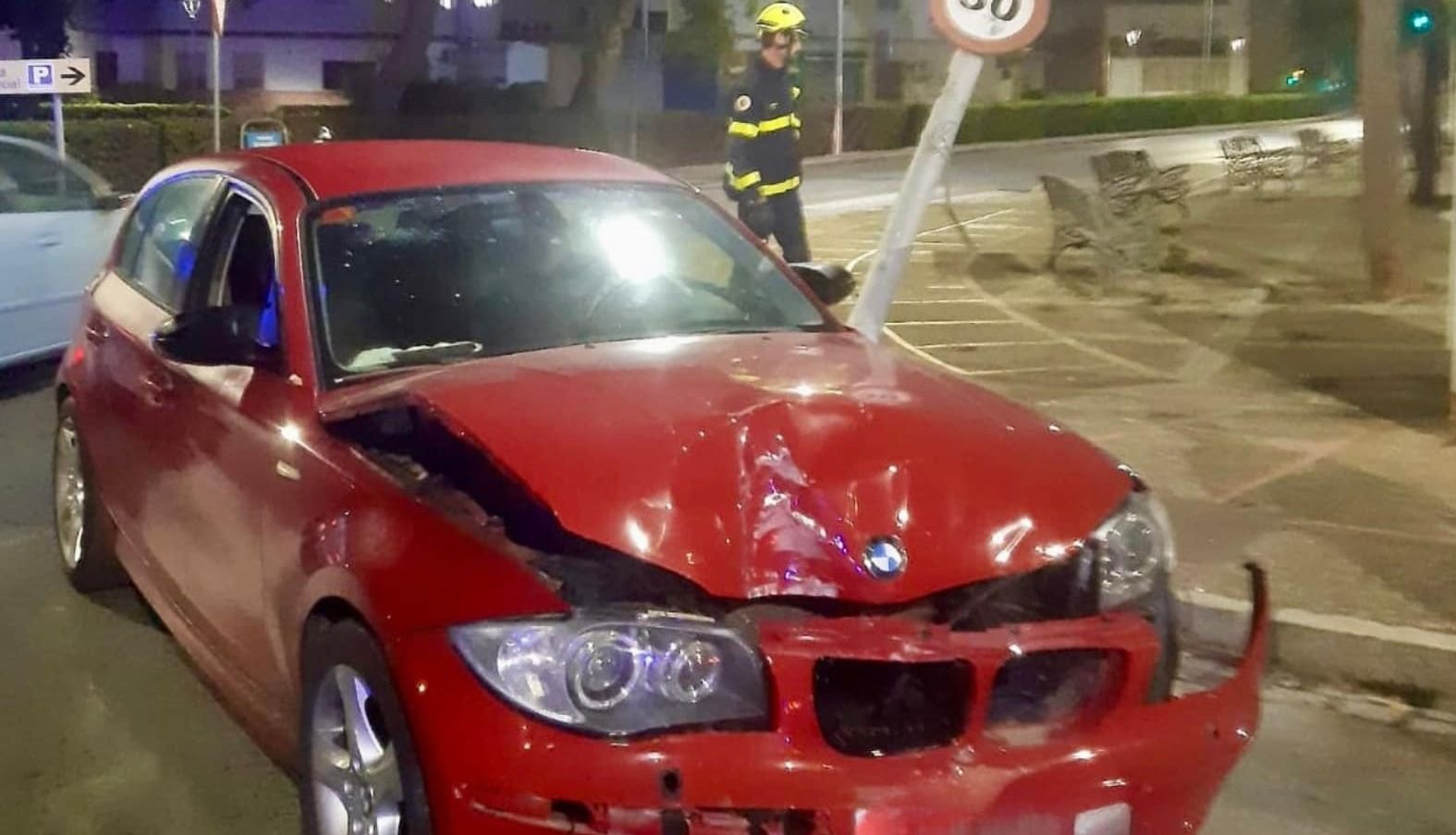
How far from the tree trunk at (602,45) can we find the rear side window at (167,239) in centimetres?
3443

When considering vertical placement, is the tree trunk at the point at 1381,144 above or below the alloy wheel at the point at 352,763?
above

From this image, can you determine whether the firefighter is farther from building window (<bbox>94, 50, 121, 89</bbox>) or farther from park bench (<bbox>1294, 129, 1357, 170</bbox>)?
building window (<bbox>94, 50, 121, 89</bbox>)

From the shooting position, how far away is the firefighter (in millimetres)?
10273

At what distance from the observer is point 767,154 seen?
34.1ft

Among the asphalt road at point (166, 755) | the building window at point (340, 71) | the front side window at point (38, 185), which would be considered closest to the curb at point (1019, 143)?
the building window at point (340, 71)

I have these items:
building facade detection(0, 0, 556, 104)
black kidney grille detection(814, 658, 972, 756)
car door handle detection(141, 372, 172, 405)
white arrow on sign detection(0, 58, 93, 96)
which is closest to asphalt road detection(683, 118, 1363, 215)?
white arrow on sign detection(0, 58, 93, 96)

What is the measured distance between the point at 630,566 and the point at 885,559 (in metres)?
0.48

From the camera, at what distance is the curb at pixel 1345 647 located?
534cm

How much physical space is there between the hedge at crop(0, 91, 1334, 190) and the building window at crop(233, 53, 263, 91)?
28.0 feet

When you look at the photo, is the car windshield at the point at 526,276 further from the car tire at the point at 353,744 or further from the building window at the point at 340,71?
the building window at the point at 340,71

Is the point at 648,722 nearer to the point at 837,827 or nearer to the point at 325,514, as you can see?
the point at 837,827

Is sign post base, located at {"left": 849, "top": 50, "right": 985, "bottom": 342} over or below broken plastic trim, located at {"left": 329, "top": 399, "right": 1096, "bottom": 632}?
over

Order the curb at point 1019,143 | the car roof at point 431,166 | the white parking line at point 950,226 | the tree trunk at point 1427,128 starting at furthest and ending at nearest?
the curb at point 1019,143, the tree trunk at point 1427,128, the white parking line at point 950,226, the car roof at point 431,166

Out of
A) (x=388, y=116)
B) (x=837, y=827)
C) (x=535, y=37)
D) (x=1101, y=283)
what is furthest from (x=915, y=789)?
(x=535, y=37)
